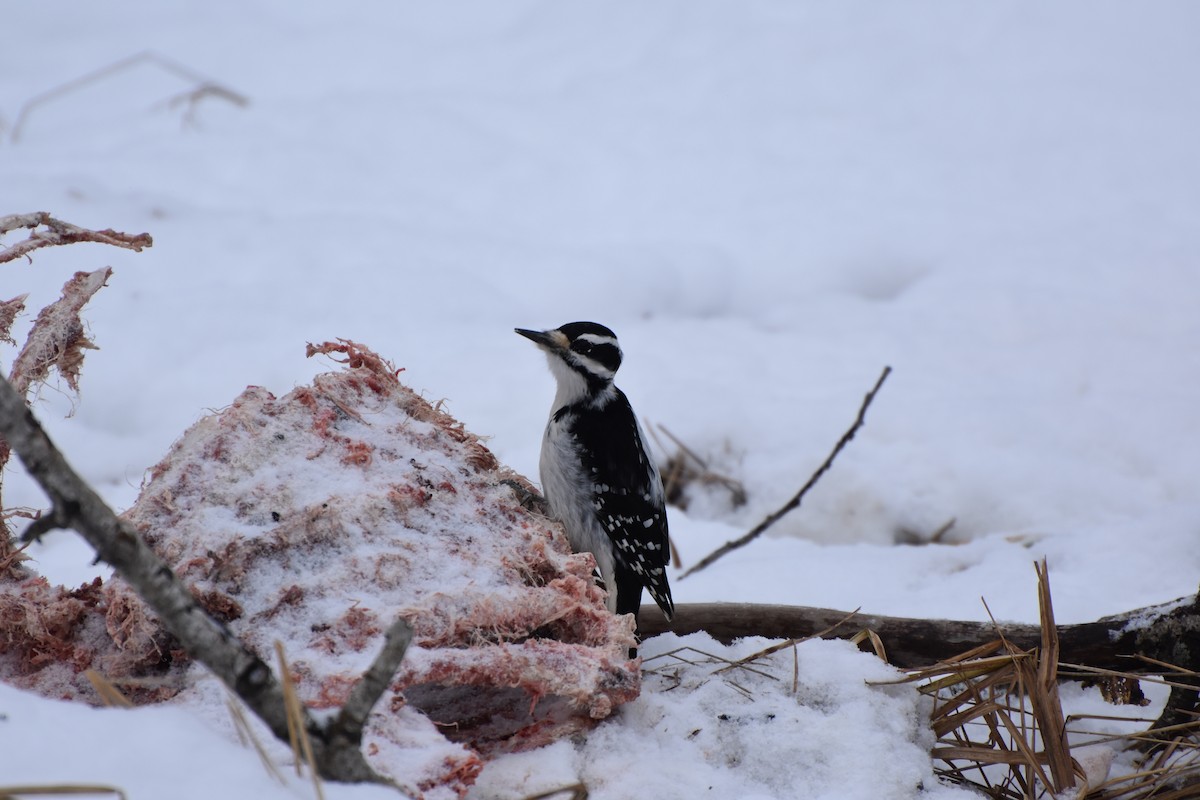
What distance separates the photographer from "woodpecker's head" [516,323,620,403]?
14.3 ft

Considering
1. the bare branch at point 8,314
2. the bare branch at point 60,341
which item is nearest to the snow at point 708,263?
the bare branch at point 60,341

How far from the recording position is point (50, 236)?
2613 mm

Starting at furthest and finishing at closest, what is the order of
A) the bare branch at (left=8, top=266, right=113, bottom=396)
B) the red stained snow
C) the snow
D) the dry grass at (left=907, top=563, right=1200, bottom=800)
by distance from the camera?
1. the snow
2. the bare branch at (left=8, top=266, right=113, bottom=396)
3. the dry grass at (left=907, top=563, right=1200, bottom=800)
4. the red stained snow

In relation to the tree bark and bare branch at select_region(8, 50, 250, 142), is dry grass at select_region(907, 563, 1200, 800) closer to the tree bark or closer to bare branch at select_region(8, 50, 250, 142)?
the tree bark

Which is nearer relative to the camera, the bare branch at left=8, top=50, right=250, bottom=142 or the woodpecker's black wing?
the woodpecker's black wing

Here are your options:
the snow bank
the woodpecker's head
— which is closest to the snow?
the snow bank

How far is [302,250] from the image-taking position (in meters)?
6.64

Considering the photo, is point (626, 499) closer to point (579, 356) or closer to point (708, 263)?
point (579, 356)

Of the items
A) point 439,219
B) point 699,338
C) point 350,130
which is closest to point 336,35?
point 350,130

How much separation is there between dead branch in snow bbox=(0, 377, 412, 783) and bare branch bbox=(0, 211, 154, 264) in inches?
42.2

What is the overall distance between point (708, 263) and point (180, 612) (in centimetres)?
577

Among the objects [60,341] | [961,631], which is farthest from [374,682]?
[961,631]

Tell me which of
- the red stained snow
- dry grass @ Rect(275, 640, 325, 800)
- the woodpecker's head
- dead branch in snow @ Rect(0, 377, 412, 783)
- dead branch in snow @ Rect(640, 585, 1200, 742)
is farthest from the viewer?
the woodpecker's head

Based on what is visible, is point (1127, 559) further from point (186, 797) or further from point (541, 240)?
point (541, 240)
